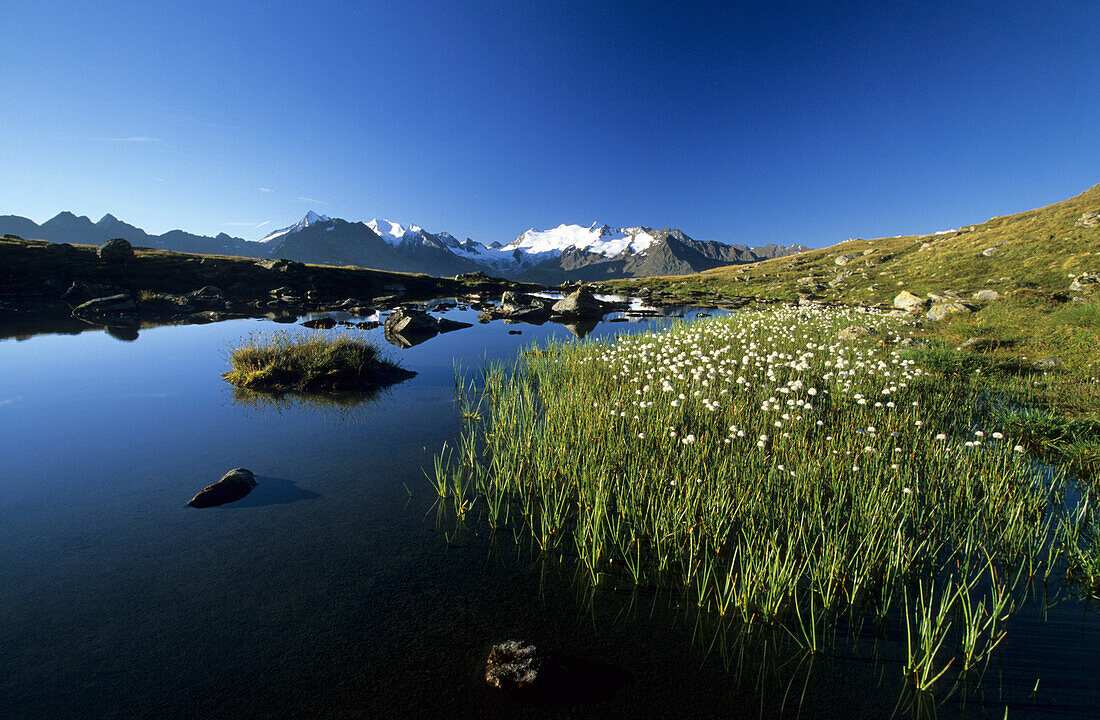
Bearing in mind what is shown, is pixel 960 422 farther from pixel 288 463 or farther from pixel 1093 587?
pixel 288 463

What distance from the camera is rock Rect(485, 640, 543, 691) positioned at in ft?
12.2

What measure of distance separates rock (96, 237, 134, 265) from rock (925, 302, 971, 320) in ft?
289

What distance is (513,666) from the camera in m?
3.83

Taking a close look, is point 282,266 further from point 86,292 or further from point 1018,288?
point 1018,288

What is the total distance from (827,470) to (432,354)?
1773 centimetres

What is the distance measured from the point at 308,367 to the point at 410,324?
1317 cm

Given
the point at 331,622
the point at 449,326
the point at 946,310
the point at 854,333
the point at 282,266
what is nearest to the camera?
the point at 331,622

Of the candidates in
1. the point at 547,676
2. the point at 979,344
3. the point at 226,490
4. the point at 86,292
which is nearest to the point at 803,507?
the point at 547,676

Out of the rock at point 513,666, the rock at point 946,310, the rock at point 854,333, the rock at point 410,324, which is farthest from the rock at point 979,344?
the rock at point 410,324

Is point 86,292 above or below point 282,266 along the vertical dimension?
below

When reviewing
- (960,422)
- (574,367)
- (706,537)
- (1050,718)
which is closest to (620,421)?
(706,537)

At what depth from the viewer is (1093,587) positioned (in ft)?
15.2

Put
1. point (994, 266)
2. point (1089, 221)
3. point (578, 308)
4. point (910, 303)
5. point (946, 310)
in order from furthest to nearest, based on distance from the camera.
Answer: point (1089, 221) < point (994, 266) < point (578, 308) < point (910, 303) < point (946, 310)

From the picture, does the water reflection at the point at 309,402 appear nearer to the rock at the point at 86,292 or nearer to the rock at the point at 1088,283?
the rock at the point at 1088,283
